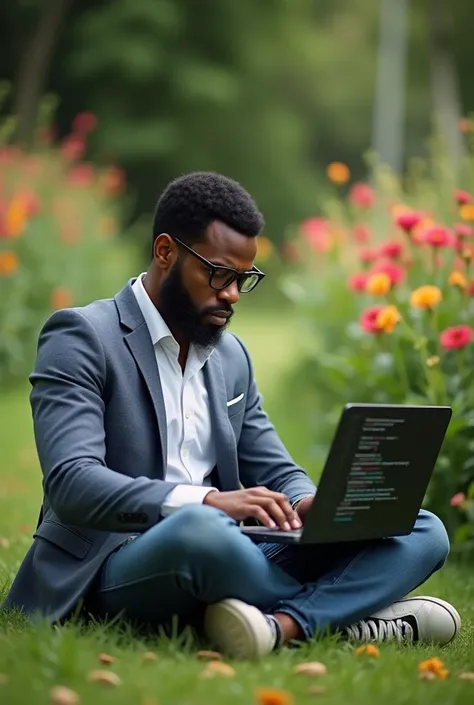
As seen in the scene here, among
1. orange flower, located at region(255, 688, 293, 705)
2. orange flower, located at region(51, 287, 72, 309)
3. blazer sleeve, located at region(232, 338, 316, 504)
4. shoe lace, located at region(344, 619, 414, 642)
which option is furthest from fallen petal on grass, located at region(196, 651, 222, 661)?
orange flower, located at region(51, 287, 72, 309)

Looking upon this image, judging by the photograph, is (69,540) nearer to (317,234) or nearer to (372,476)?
(372,476)

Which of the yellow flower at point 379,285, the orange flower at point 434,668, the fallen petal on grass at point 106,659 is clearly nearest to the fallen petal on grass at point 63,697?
the fallen petal on grass at point 106,659

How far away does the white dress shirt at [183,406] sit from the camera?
3561 millimetres

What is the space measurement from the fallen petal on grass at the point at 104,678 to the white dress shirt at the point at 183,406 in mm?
843

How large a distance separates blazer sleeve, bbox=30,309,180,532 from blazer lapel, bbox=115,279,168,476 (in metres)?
0.12

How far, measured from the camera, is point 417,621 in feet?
11.8

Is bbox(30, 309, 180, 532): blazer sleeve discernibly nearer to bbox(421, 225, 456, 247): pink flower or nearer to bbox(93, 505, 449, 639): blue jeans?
bbox(93, 505, 449, 639): blue jeans

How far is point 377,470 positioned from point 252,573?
0.41 meters

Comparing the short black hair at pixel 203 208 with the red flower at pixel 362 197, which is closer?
the short black hair at pixel 203 208

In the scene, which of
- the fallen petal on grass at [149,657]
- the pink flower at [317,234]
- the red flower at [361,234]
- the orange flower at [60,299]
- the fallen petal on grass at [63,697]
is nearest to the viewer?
the fallen petal on grass at [63,697]

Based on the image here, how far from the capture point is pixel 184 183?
363cm

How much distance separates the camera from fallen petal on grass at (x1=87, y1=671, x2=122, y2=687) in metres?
2.72

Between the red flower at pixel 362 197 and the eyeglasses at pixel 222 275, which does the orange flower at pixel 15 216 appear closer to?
the red flower at pixel 362 197

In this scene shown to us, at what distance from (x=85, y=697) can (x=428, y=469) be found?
1258 mm
